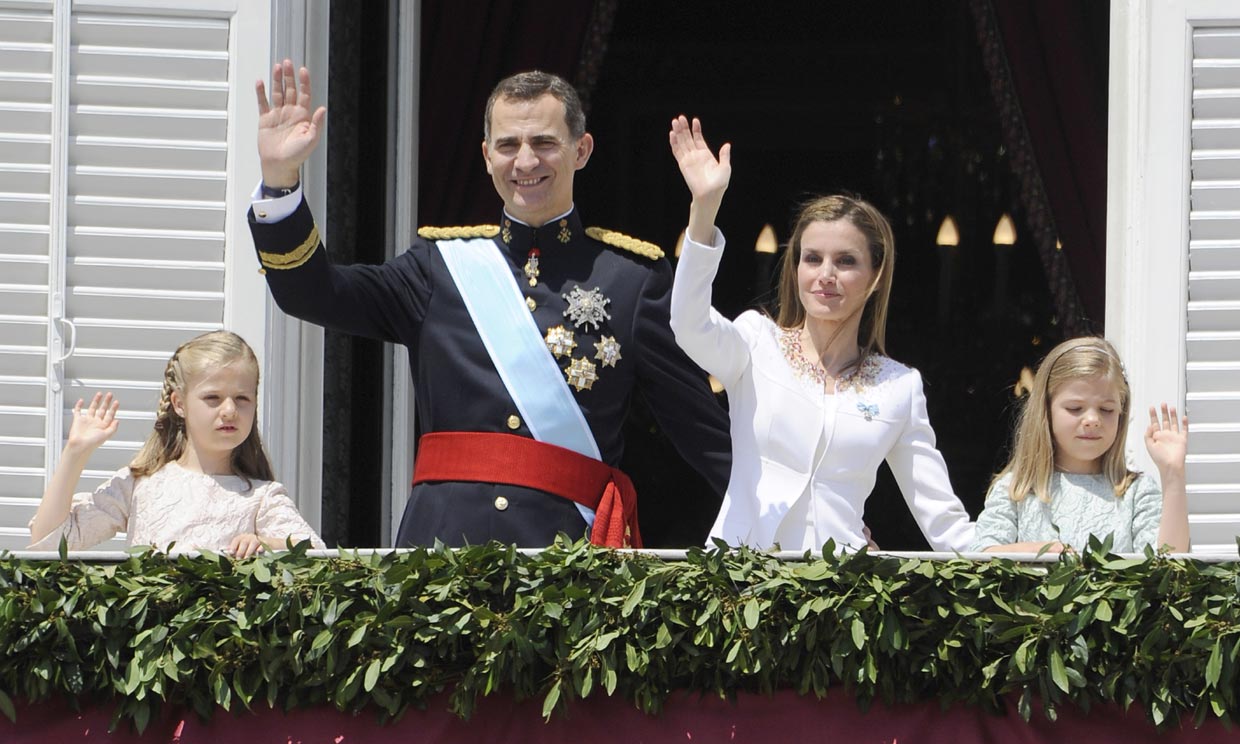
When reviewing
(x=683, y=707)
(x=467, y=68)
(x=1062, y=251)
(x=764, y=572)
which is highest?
(x=467, y=68)

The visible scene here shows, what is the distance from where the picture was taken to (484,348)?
3883 millimetres

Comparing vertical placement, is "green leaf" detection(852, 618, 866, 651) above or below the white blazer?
below

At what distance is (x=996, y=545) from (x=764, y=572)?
0.60 m

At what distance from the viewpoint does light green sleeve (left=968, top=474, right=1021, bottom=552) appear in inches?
148

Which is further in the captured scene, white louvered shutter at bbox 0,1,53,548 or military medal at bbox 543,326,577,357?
white louvered shutter at bbox 0,1,53,548

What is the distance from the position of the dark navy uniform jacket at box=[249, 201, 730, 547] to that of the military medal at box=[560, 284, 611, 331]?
11 mm

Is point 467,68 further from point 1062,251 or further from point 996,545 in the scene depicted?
point 996,545

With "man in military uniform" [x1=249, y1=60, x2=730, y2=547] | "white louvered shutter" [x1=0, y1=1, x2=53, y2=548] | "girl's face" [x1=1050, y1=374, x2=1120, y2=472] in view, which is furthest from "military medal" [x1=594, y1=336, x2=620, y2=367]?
"white louvered shutter" [x1=0, y1=1, x2=53, y2=548]

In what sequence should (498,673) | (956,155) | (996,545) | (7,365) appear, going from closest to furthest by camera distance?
(498,673)
(996,545)
(7,365)
(956,155)

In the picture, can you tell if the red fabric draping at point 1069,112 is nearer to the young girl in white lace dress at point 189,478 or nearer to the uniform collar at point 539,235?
the uniform collar at point 539,235

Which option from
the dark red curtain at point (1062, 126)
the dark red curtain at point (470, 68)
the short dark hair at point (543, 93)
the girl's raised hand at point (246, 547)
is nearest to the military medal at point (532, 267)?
the short dark hair at point (543, 93)

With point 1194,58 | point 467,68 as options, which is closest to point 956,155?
point 467,68

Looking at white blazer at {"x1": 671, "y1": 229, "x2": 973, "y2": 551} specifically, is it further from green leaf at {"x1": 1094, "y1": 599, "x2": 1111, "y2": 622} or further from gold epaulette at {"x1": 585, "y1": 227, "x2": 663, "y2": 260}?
green leaf at {"x1": 1094, "y1": 599, "x2": 1111, "y2": 622}

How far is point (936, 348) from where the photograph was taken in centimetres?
796
